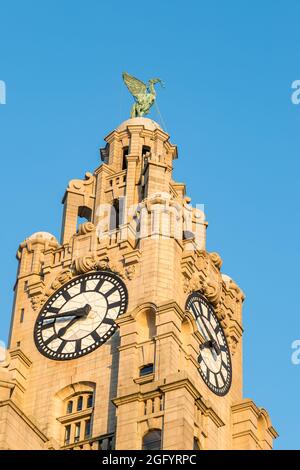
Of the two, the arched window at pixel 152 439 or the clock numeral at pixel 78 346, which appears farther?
the clock numeral at pixel 78 346

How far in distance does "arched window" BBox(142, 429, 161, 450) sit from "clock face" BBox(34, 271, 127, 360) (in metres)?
7.64

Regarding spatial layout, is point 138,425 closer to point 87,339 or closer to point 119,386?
point 119,386

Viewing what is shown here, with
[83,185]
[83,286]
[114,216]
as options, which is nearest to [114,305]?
[83,286]

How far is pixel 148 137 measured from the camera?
7931cm

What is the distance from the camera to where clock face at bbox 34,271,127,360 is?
68625 mm

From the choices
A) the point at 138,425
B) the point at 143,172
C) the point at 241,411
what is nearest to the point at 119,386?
the point at 138,425

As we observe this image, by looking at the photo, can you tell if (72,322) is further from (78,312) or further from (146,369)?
(146,369)

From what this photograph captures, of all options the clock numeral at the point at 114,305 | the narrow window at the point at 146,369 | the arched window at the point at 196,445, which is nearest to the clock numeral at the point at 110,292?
the clock numeral at the point at 114,305

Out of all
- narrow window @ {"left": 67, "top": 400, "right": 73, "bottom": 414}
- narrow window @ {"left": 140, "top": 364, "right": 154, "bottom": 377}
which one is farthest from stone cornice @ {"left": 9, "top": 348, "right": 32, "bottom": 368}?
narrow window @ {"left": 140, "top": 364, "right": 154, "bottom": 377}

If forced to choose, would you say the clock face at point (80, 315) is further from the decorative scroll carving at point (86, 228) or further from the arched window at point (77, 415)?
the decorative scroll carving at point (86, 228)

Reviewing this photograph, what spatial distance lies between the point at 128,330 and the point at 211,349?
19.3ft

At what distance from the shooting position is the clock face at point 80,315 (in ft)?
225

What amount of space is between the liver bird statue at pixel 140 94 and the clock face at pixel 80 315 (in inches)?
542

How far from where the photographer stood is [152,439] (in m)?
61.1
